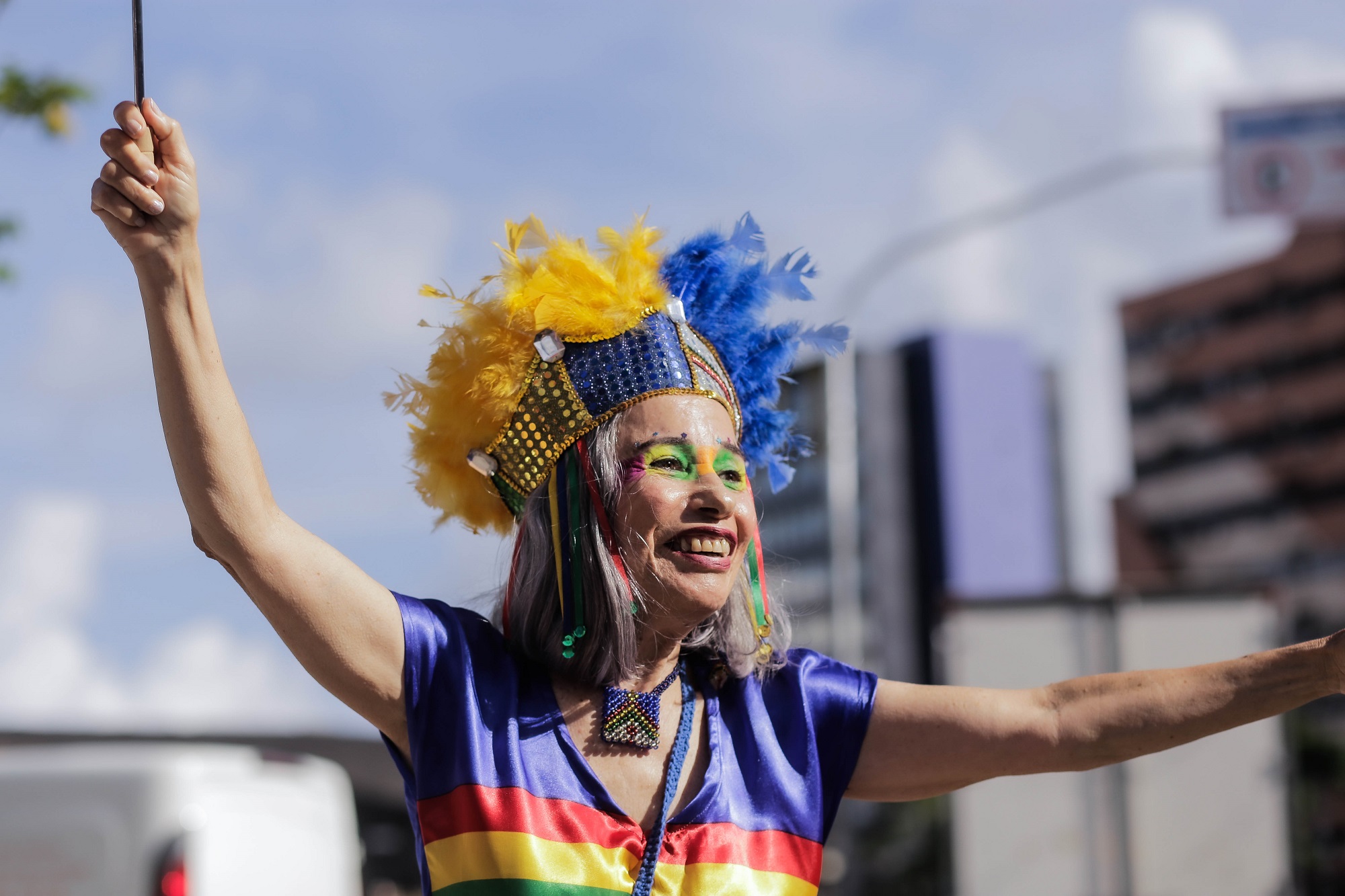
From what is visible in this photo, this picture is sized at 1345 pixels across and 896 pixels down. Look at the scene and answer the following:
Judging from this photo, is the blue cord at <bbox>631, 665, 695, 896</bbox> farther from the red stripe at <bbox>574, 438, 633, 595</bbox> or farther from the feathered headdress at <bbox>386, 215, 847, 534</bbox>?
the feathered headdress at <bbox>386, 215, 847, 534</bbox>

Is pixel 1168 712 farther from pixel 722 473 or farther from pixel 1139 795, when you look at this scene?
pixel 1139 795

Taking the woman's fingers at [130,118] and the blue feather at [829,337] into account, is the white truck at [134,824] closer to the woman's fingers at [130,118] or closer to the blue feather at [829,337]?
the blue feather at [829,337]

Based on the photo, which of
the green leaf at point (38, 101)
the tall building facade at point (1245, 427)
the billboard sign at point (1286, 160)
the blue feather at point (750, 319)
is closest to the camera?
the blue feather at point (750, 319)

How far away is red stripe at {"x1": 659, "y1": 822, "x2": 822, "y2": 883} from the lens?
2.33 meters

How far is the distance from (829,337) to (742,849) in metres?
1.07

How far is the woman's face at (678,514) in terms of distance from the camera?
2.48 meters

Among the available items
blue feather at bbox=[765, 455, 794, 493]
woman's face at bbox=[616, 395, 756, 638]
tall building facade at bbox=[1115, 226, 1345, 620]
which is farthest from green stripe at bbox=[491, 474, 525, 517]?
tall building facade at bbox=[1115, 226, 1345, 620]

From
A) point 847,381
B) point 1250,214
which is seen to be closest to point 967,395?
point 847,381

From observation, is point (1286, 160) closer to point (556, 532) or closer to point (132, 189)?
point (556, 532)

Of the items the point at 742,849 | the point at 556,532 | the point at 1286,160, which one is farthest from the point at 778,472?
the point at 1286,160

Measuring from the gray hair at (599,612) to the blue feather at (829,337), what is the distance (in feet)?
1.76

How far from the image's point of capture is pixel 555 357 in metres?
2.65

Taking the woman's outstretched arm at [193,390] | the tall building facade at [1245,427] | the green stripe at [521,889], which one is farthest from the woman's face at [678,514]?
the tall building facade at [1245,427]

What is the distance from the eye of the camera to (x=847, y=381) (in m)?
14.3
